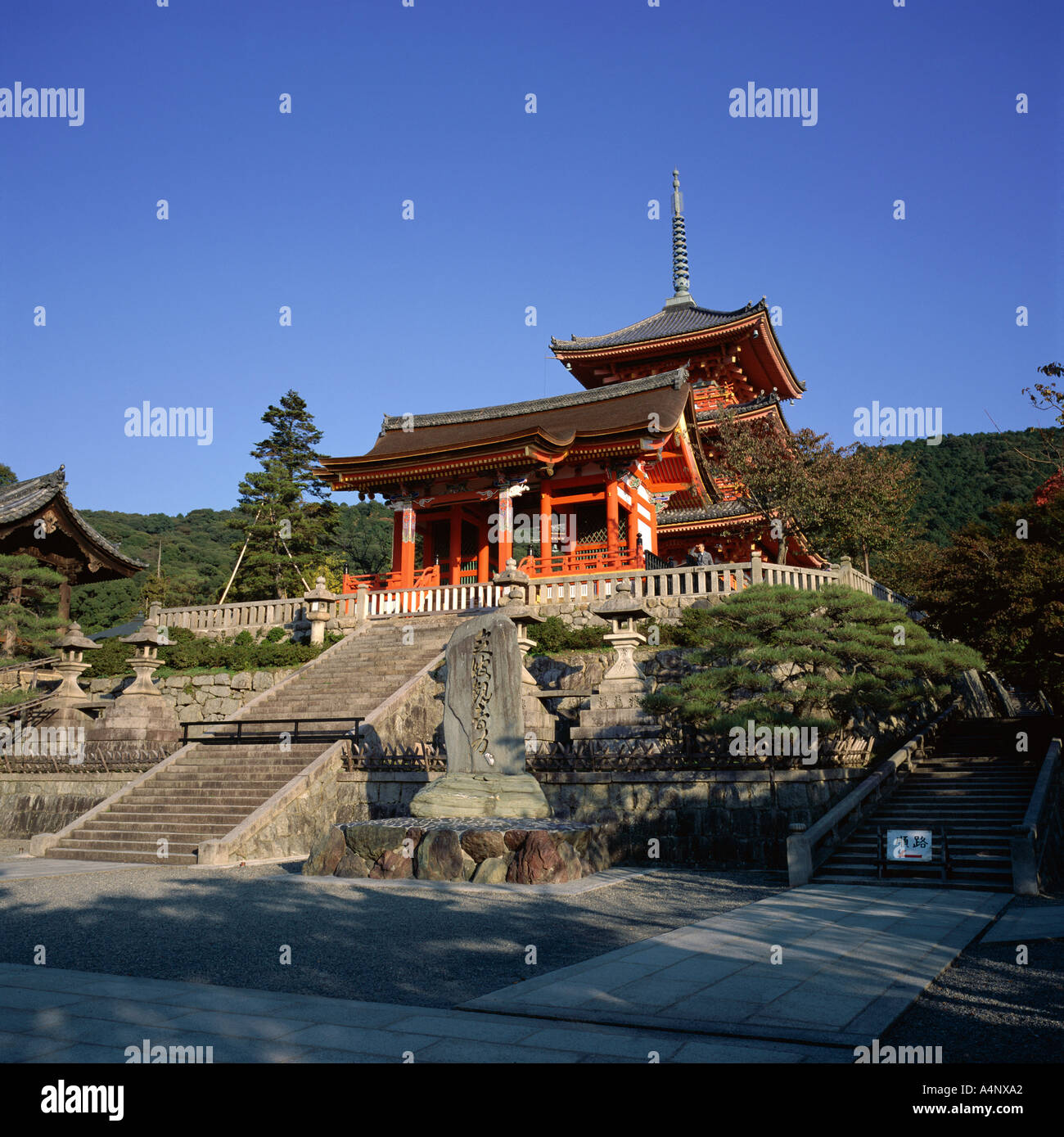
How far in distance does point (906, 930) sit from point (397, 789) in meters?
8.95

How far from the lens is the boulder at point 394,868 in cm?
1057

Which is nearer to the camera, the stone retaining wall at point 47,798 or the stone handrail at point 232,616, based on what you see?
the stone retaining wall at point 47,798

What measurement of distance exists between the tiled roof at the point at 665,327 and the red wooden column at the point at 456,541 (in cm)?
1123

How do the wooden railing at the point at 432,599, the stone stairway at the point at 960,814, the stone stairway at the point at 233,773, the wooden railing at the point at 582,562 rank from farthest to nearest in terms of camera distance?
the wooden railing at the point at 582,562, the wooden railing at the point at 432,599, the stone stairway at the point at 233,773, the stone stairway at the point at 960,814

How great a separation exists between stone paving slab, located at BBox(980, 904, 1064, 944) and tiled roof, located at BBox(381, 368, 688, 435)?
22.0 meters

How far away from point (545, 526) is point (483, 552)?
3.07m

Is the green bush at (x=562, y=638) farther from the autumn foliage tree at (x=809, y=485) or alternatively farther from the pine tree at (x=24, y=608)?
the pine tree at (x=24, y=608)

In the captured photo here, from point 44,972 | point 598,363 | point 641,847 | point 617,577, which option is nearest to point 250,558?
point 598,363

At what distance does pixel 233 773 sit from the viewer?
1540 centimetres

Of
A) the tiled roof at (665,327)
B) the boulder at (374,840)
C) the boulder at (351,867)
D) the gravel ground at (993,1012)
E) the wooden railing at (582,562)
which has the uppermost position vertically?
the tiled roof at (665,327)

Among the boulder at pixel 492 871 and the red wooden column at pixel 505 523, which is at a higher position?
the red wooden column at pixel 505 523

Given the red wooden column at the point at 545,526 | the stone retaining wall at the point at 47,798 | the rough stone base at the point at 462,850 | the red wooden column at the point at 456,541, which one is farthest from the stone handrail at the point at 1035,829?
the red wooden column at the point at 456,541

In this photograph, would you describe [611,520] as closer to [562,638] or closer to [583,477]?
[583,477]

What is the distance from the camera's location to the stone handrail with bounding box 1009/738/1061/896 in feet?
32.9
